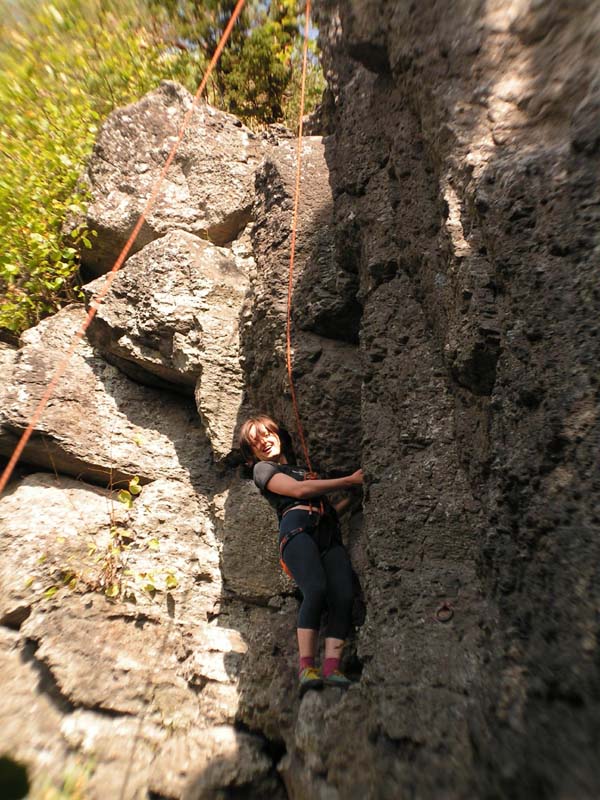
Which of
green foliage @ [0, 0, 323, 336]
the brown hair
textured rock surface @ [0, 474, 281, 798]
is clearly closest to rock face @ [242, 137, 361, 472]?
the brown hair

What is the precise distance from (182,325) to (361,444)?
177cm

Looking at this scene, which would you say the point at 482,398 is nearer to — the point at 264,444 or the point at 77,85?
the point at 264,444

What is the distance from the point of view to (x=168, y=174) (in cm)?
486

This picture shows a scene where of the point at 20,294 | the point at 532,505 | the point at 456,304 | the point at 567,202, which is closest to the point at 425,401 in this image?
the point at 456,304

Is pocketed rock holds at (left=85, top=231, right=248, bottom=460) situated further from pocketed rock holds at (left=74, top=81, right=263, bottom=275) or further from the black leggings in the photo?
the black leggings

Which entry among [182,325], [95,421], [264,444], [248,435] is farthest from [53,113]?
[264,444]

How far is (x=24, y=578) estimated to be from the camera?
11.1 ft

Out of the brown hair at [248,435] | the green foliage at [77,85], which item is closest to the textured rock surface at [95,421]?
the green foliage at [77,85]

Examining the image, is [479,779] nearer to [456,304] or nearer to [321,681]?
[321,681]

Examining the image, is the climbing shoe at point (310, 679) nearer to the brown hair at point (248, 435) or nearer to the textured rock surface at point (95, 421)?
the brown hair at point (248, 435)

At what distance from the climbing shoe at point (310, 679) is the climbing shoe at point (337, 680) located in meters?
0.03

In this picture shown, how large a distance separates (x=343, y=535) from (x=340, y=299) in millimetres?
1447

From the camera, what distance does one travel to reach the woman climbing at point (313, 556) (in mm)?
2727

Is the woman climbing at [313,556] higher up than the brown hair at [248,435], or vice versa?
the brown hair at [248,435]
